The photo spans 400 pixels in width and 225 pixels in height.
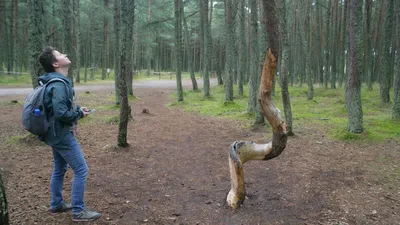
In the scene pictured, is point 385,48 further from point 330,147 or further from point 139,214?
point 139,214

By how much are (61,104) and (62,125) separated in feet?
0.96

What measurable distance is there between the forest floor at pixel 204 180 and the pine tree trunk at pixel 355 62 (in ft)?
2.59

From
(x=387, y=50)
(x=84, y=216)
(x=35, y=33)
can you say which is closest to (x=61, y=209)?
(x=84, y=216)

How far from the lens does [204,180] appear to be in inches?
235

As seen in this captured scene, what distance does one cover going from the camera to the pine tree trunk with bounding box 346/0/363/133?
829 cm

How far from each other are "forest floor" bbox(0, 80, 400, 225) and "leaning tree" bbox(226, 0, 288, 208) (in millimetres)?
322

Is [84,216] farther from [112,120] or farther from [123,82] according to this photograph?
[112,120]

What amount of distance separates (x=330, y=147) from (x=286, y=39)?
322 centimetres

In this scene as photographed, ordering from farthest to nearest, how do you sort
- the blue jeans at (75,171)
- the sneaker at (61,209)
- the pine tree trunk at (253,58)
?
the pine tree trunk at (253,58), the sneaker at (61,209), the blue jeans at (75,171)

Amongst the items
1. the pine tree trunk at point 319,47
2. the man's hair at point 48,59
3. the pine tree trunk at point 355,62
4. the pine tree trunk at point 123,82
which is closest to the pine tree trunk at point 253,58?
the pine tree trunk at point 355,62

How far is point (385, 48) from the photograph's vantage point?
13125mm

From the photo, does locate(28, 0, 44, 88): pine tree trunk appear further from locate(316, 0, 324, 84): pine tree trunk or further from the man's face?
locate(316, 0, 324, 84): pine tree trunk

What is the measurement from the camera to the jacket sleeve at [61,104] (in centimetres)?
354

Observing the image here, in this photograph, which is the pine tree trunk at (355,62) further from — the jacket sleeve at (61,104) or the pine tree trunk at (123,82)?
the jacket sleeve at (61,104)
